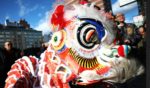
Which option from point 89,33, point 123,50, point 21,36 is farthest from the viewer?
point 123,50

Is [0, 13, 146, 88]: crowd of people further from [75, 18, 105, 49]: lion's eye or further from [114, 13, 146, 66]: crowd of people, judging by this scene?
[75, 18, 105, 49]: lion's eye

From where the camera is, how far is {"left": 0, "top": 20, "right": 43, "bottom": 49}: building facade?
6.11m

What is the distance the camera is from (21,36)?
6156 mm

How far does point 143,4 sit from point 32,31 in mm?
1046

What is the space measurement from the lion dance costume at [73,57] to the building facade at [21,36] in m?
0.11

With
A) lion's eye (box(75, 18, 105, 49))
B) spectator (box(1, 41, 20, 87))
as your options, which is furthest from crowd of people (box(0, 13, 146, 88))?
lion's eye (box(75, 18, 105, 49))

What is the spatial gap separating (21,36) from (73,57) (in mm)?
483

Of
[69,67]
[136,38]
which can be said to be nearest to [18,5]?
[69,67]

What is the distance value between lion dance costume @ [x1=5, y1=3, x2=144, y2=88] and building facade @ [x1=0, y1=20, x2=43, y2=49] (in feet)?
0.36

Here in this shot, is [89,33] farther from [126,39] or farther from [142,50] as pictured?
[142,50]

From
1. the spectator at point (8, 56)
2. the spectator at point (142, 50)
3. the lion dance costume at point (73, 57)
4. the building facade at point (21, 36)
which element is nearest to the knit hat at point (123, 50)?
the lion dance costume at point (73, 57)

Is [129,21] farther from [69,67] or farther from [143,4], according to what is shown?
[69,67]

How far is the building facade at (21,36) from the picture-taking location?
20.0 ft

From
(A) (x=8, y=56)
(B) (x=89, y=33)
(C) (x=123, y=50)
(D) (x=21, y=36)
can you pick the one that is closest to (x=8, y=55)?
(A) (x=8, y=56)
